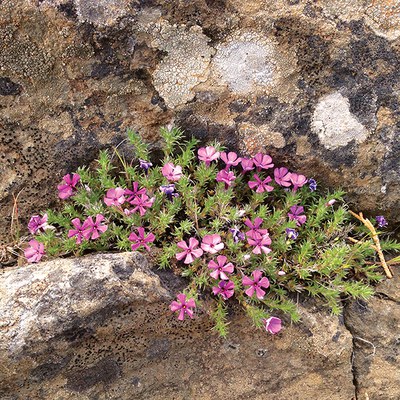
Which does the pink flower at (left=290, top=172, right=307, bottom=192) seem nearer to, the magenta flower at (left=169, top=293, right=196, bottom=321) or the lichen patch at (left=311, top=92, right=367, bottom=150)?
the lichen patch at (left=311, top=92, right=367, bottom=150)

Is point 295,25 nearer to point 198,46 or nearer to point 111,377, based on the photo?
point 198,46

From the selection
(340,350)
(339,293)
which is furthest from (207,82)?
(340,350)

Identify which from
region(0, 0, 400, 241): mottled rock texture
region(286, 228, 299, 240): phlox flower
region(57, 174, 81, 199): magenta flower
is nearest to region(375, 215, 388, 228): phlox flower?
region(0, 0, 400, 241): mottled rock texture

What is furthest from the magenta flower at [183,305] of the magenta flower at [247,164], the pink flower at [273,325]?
the magenta flower at [247,164]

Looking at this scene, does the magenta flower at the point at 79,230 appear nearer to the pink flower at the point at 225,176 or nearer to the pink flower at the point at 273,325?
the pink flower at the point at 225,176

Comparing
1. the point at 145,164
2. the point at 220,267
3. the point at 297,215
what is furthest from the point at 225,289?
the point at 145,164

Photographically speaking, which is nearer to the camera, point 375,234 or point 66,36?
point 66,36

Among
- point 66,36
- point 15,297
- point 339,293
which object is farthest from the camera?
point 339,293

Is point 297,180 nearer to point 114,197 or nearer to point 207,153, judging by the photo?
point 207,153
